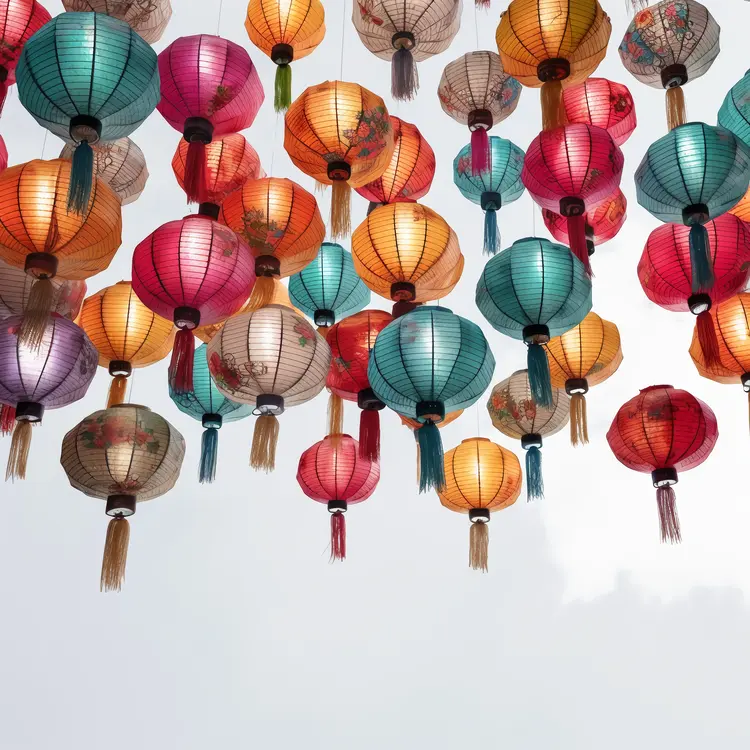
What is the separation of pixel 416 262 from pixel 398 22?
0.90 metres

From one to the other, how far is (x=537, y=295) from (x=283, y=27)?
5.47 feet

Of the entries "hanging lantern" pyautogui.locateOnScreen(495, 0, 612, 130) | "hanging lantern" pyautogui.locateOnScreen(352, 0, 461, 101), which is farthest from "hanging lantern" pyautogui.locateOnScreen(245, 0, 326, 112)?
"hanging lantern" pyautogui.locateOnScreen(495, 0, 612, 130)

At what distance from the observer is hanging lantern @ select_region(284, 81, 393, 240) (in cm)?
379

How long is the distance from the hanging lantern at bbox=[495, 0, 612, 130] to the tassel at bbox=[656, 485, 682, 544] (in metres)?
1.44

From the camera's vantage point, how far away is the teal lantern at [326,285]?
4441 millimetres


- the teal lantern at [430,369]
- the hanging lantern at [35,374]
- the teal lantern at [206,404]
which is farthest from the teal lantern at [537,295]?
the hanging lantern at [35,374]

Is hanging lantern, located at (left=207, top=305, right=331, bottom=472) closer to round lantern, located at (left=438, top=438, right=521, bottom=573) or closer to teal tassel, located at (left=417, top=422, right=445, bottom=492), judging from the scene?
teal tassel, located at (left=417, top=422, right=445, bottom=492)

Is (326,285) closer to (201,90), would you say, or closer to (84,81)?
(201,90)

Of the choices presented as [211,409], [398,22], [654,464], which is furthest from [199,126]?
[654,464]

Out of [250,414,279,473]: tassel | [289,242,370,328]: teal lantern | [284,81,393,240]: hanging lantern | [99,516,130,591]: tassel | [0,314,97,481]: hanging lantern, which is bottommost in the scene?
[99,516,130,591]: tassel

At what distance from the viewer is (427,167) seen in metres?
4.38

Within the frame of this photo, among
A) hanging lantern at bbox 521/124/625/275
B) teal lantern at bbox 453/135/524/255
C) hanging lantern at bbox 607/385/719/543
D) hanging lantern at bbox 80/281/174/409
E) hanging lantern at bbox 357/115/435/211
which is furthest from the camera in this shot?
teal lantern at bbox 453/135/524/255

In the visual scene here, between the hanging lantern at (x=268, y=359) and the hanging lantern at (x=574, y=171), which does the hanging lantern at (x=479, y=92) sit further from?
the hanging lantern at (x=268, y=359)

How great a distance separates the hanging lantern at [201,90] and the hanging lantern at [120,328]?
1.92 feet
